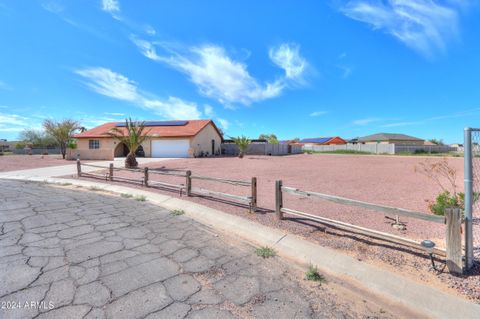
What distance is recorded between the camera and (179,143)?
30.5m

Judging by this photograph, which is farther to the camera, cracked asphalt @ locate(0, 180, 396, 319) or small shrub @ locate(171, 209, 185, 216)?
small shrub @ locate(171, 209, 185, 216)

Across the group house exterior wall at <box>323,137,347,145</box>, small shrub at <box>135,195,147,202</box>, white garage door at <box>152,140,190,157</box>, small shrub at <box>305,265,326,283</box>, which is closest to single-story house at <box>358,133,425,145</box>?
house exterior wall at <box>323,137,347,145</box>

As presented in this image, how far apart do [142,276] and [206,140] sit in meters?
31.7

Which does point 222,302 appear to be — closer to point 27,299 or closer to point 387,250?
point 27,299

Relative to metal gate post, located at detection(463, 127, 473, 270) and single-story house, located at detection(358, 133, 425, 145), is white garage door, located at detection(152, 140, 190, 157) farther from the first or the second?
single-story house, located at detection(358, 133, 425, 145)

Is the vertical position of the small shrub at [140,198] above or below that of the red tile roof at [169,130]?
below

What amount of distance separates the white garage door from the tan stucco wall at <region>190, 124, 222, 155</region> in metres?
1.03

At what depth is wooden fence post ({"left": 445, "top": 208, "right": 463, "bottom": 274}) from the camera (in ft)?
10.6

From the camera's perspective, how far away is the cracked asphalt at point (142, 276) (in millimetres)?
2662

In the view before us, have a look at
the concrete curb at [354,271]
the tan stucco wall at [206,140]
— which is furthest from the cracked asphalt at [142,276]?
the tan stucco wall at [206,140]

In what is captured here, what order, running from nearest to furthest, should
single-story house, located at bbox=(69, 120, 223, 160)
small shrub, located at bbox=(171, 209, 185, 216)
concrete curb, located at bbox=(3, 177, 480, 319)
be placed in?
concrete curb, located at bbox=(3, 177, 480, 319)
small shrub, located at bbox=(171, 209, 185, 216)
single-story house, located at bbox=(69, 120, 223, 160)

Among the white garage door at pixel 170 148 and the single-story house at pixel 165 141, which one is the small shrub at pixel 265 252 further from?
the white garage door at pixel 170 148

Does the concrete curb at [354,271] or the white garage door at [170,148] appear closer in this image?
the concrete curb at [354,271]

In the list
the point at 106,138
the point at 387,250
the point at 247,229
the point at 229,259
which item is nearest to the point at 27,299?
the point at 229,259
